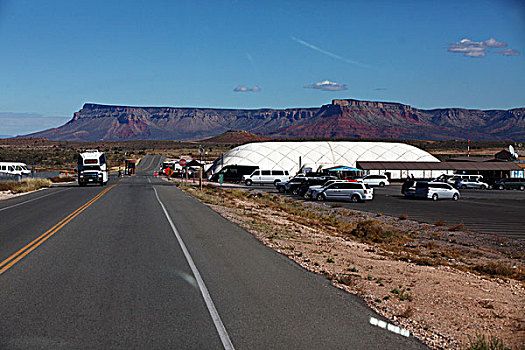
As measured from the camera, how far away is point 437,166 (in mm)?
82375

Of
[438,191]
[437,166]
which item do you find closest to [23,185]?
[438,191]

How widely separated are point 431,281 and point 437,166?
75.6 m

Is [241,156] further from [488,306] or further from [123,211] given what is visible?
[488,306]

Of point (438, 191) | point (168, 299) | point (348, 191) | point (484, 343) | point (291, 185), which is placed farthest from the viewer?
point (291, 185)

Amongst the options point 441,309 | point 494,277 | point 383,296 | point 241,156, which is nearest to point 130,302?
point 383,296

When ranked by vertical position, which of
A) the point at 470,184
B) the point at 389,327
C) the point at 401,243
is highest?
the point at 470,184

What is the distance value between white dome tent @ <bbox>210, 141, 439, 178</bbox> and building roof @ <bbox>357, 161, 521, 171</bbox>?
761cm

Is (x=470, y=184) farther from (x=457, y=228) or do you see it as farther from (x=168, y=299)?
(x=168, y=299)

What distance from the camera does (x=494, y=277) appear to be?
12422 mm

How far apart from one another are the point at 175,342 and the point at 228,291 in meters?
2.66

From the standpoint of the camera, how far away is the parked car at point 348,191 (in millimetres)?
38906

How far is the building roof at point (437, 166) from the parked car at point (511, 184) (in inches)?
598

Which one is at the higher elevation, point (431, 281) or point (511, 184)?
point (511, 184)

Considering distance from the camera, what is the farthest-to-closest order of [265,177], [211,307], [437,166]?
[437,166]
[265,177]
[211,307]
